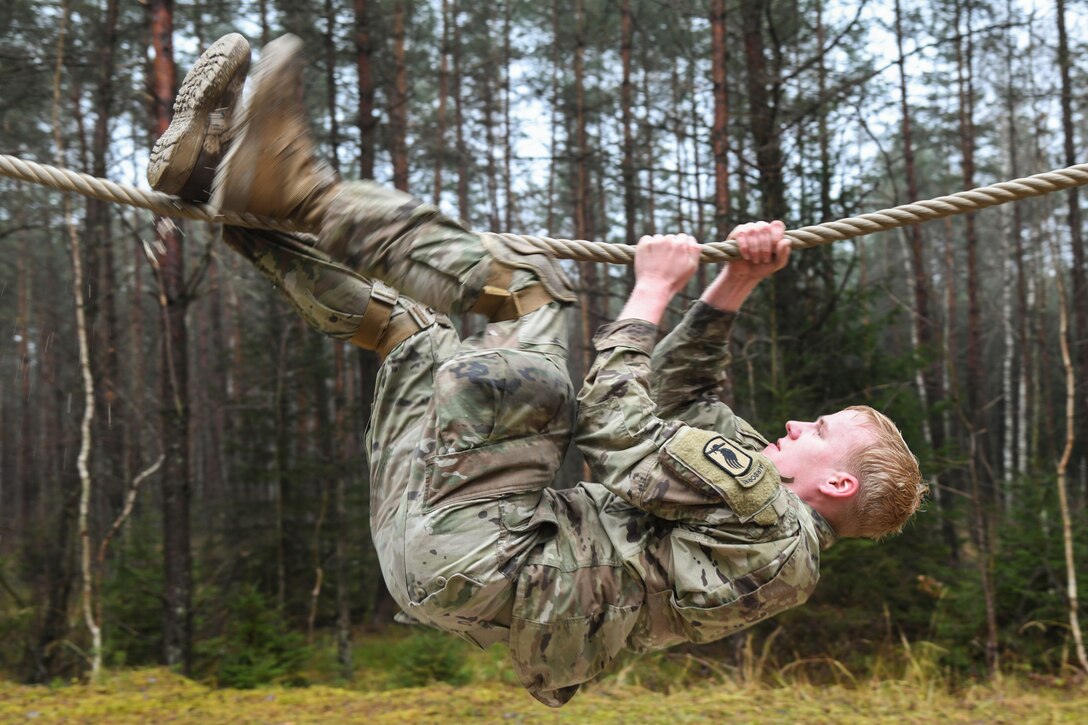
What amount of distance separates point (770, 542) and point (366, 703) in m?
4.18

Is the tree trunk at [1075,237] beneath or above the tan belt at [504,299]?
above

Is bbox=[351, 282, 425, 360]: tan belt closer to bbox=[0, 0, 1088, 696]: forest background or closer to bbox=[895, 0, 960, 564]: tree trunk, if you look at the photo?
bbox=[0, 0, 1088, 696]: forest background

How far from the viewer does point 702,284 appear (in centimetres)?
1197

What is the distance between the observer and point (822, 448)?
2.27 m

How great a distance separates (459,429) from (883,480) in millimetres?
1124

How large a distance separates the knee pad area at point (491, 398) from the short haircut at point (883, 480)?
0.87 meters

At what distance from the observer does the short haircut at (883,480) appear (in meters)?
2.22

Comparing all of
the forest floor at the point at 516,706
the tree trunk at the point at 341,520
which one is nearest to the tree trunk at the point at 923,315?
the forest floor at the point at 516,706

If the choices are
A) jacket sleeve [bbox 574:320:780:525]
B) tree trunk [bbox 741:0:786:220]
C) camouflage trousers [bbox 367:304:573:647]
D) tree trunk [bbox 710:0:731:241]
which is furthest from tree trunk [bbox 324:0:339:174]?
jacket sleeve [bbox 574:320:780:525]

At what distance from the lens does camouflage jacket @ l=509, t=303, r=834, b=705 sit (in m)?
1.99

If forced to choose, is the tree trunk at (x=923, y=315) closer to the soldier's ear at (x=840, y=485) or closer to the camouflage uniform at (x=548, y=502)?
the soldier's ear at (x=840, y=485)

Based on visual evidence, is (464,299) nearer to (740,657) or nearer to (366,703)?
(366,703)

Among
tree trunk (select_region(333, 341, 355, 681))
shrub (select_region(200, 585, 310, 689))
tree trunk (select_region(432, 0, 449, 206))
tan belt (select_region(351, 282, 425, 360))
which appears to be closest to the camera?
tan belt (select_region(351, 282, 425, 360))

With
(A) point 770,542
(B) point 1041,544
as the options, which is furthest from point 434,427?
(B) point 1041,544
